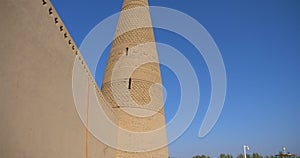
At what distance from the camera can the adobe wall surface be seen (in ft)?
10.5

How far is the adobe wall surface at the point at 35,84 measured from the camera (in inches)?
126

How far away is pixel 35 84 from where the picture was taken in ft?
12.5

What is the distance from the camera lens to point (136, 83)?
930 centimetres

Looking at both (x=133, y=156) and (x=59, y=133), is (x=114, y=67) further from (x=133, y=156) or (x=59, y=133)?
(x=59, y=133)

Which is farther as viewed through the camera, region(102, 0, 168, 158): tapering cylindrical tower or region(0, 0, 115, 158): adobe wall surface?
region(102, 0, 168, 158): tapering cylindrical tower

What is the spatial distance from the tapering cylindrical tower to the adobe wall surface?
11.7 feet

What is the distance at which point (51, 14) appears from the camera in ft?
15.0

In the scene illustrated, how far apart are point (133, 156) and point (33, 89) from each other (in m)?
5.39

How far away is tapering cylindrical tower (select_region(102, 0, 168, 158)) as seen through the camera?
888 cm

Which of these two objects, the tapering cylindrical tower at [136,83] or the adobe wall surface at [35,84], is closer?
the adobe wall surface at [35,84]

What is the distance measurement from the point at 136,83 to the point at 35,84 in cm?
561

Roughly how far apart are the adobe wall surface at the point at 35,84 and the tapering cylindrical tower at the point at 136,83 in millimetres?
3574

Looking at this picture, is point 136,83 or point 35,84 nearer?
point 35,84

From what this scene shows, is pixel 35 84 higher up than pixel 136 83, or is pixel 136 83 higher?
pixel 136 83
